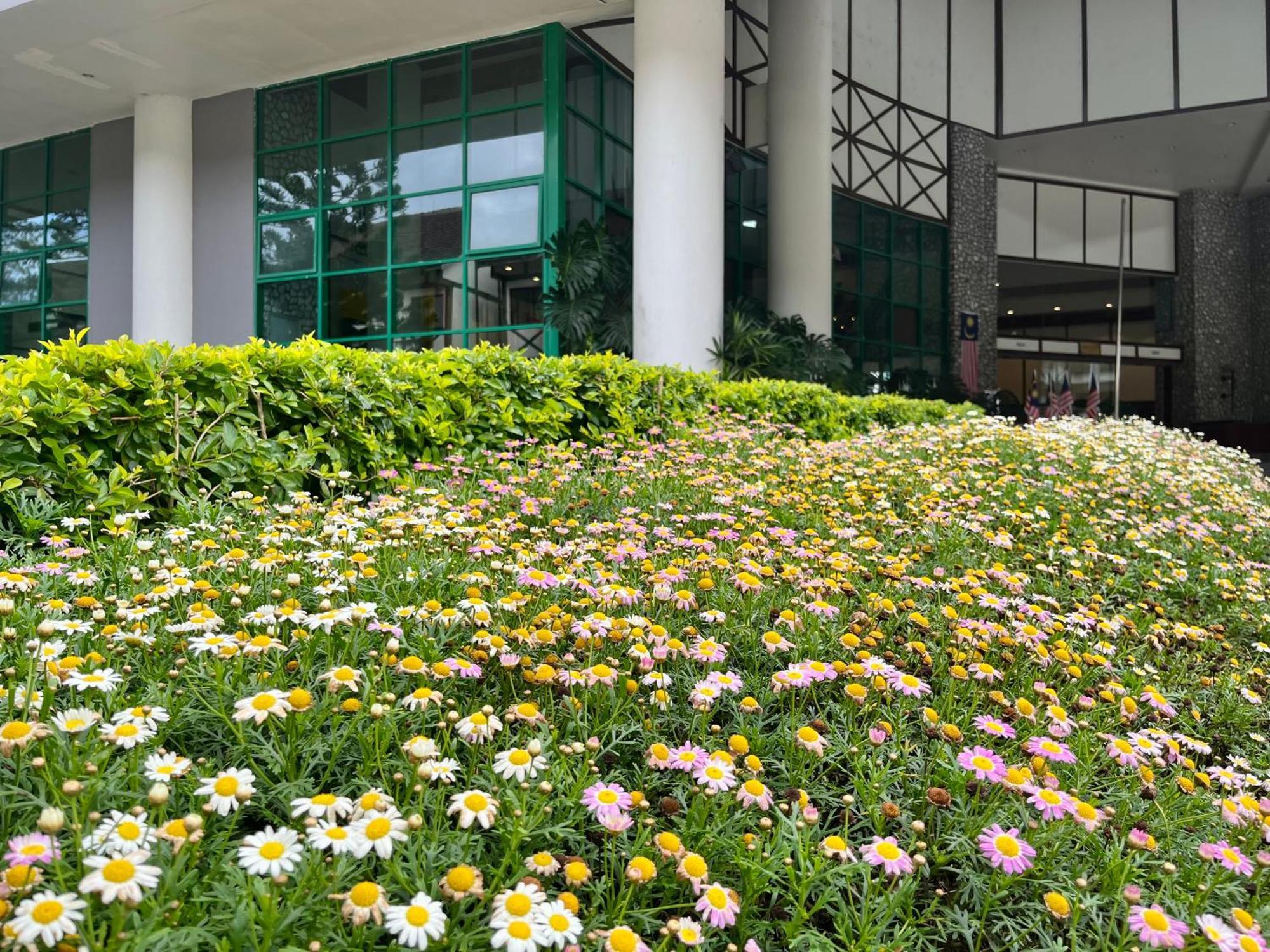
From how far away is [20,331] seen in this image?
13516mm

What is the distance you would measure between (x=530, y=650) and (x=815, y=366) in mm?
10260

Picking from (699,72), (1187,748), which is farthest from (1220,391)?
(1187,748)

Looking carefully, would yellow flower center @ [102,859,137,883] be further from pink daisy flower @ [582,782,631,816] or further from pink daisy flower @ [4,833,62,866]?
pink daisy flower @ [582,782,631,816]

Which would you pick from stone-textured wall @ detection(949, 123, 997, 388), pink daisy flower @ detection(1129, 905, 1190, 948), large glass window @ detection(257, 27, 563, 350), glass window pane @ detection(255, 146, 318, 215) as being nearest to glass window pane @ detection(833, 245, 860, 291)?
A: stone-textured wall @ detection(949, 123, 997, 388)

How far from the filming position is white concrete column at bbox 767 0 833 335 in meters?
13.1

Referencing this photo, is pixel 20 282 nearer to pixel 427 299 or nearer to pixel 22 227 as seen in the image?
pixel 22 227

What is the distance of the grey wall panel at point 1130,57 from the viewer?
1708 centimetres

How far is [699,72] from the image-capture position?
367 inches

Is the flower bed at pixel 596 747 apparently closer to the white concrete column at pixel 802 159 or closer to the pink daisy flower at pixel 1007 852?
the pink daisy flower at pixel 1007 852

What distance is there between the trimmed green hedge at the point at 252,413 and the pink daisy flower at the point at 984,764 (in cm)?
287

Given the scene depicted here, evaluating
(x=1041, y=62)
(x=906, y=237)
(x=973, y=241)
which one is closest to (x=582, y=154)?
(x=906, y=237)

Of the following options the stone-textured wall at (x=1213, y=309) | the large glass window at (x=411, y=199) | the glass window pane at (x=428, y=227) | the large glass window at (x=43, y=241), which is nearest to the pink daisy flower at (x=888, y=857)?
the large glass window at (x=411, y=199)

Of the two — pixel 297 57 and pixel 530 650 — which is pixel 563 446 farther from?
pixel 297 57

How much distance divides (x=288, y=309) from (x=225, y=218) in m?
1.84
